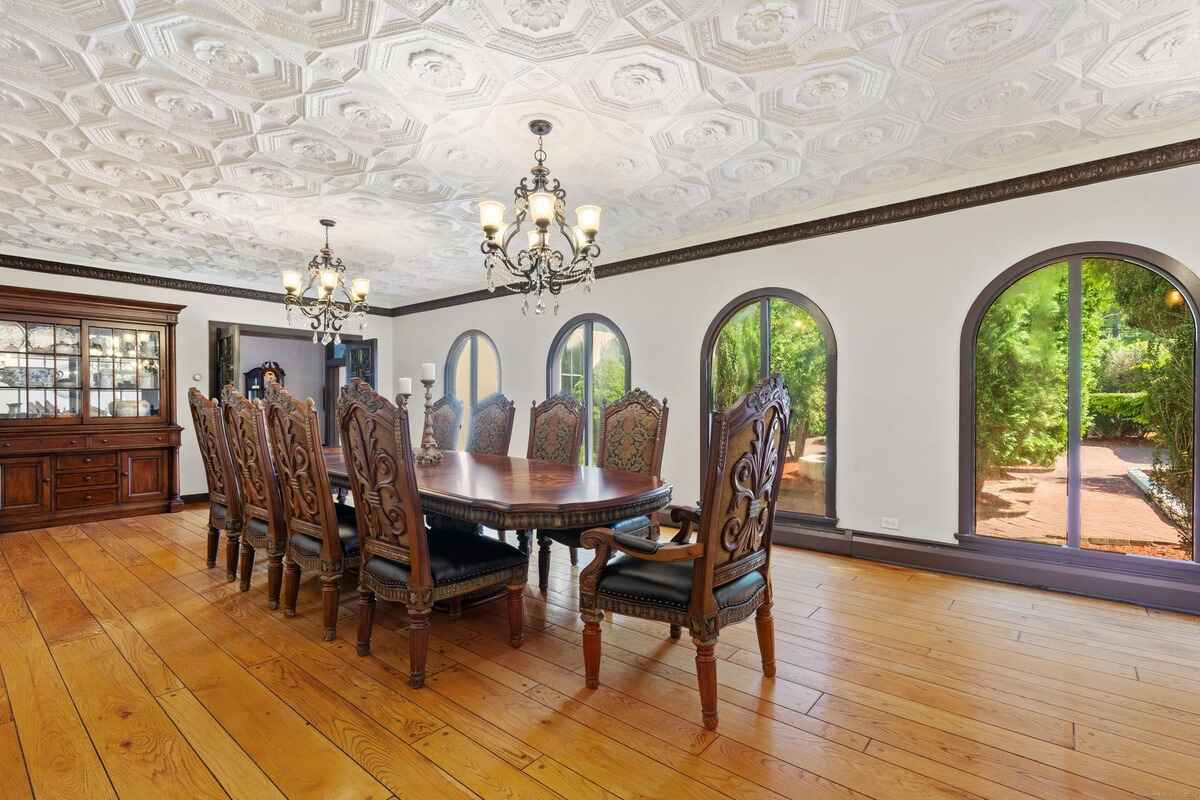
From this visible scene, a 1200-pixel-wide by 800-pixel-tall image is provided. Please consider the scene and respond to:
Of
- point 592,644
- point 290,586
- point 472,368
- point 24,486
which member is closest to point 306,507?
point 290,586

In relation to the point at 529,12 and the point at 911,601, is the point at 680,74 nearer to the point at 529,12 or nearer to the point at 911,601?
the point at 529,12

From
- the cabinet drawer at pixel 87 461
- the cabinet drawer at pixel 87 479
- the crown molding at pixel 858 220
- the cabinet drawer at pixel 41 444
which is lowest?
the cabinet drawer at pixel 87 479

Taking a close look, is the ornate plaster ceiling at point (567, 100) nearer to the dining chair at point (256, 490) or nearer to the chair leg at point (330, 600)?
the dining chair at point (256, 490)

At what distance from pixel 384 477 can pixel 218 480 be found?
82.6 inches

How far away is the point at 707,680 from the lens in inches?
76.3

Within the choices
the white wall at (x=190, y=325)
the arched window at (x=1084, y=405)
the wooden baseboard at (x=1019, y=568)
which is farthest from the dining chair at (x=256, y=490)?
the arched window at (x=1084, y=405)

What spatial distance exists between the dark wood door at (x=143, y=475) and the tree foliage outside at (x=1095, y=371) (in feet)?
23.9

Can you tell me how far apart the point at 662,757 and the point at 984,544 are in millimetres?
2894

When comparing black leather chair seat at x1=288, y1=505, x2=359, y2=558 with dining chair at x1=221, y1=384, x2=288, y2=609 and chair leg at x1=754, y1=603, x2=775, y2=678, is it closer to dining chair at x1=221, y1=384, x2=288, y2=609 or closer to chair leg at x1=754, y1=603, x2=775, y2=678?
dining chair at x1=221, y1=384, x2=288, y2=609

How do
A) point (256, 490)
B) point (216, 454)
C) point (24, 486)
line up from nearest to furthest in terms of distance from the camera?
point (256, 490), point (216, 454), point (24, 486)

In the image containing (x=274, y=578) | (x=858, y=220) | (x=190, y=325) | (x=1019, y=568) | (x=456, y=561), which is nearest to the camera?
(x=456, y=561)

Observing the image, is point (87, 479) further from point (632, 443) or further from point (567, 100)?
point (567, 100)

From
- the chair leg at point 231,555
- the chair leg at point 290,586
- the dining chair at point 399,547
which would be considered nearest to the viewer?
the dining chair at point 399,547

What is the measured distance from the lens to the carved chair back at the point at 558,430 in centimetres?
398
